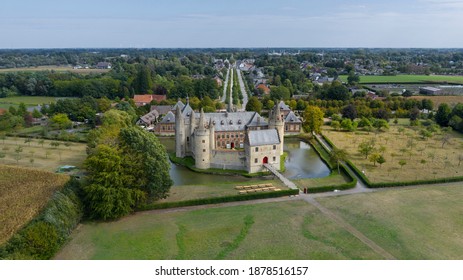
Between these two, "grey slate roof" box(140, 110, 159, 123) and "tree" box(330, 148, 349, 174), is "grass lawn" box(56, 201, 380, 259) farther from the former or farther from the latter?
"grey slate roof" box(140, 110, 159, 123)

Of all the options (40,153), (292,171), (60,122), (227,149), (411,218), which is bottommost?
(292,171)

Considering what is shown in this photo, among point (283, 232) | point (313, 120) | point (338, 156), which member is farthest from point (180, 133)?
point (313, 120)

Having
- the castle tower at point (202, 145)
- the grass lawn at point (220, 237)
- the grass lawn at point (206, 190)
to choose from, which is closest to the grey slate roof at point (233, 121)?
the castle tower at point (202, 145)

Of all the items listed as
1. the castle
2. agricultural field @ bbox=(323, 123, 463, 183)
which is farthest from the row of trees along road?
agricultural field @ bbox=(323, 123, 463, 183)

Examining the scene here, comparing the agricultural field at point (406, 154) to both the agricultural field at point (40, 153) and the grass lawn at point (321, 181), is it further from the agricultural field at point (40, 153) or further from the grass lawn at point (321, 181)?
the agricultural field at point (40, 153)

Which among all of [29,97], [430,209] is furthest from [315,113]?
[29,97]

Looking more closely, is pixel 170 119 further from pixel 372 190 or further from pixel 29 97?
pixel 29 97

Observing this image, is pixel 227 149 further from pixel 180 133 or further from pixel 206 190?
pixel 206 190
